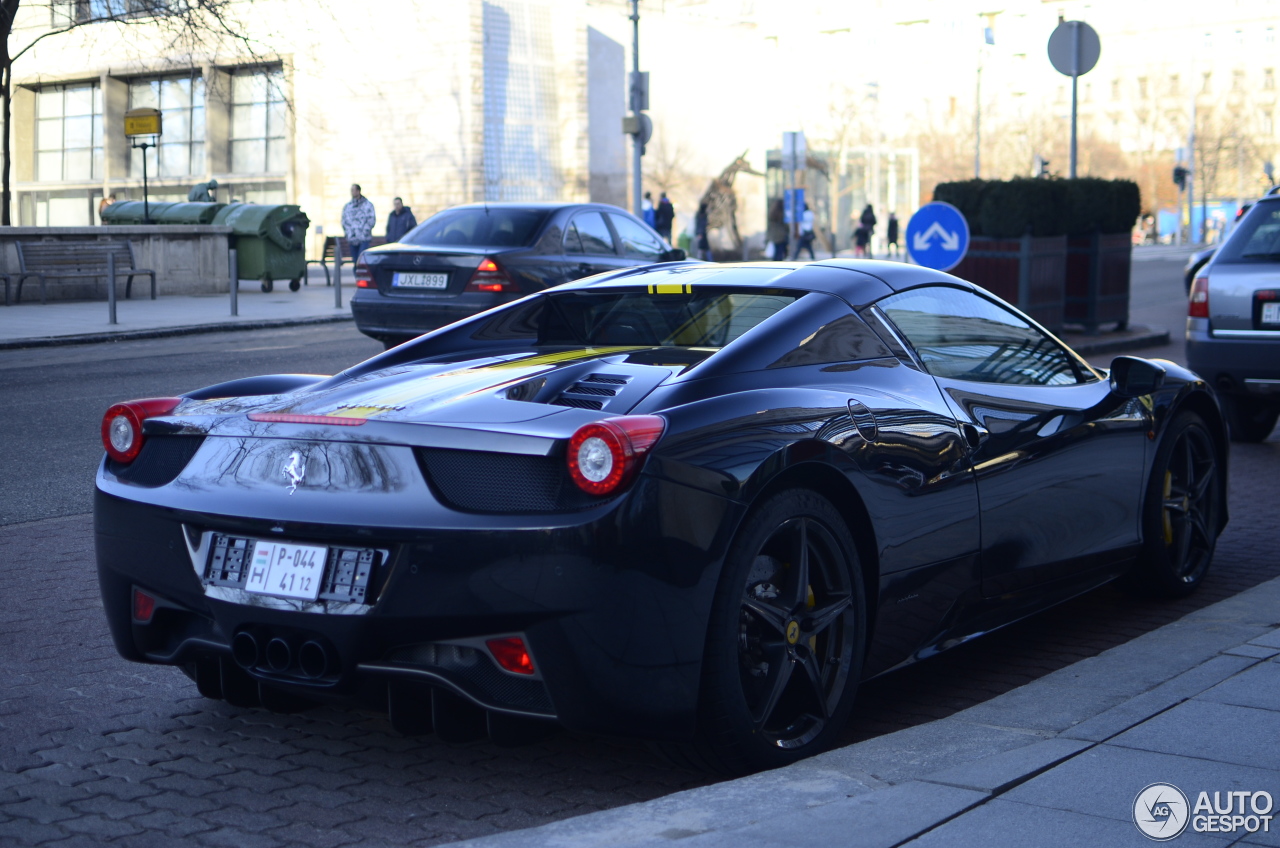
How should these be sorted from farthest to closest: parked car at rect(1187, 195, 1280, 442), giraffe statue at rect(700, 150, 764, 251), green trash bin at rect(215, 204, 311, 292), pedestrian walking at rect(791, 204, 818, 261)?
giraffe statue at rect(700, 150, 764, 251) < pedestrian walking at rect(791, 204, 818, 261) < green trash bin at rect(215, 204, 311, 292) < parked car at rect(1187, 195, 1280, 442)

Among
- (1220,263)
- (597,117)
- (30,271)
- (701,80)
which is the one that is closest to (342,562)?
(1220,263)

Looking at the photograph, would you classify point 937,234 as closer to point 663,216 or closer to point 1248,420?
point 1248,420

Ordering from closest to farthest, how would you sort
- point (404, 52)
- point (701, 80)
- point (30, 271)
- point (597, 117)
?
1. point (30, 271)
2. point (404, 52)
3. point (597, 117)
4. point (701, 80)

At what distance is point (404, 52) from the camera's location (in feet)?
164

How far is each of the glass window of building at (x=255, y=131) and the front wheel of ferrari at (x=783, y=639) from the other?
48.8 metres

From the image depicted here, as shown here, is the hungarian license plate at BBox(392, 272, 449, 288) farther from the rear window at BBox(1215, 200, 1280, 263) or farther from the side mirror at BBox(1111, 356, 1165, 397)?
the side mirror at BBox(1111, 356, 1165, 397)

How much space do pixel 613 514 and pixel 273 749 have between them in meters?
1.32

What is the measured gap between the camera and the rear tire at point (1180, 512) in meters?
5.46

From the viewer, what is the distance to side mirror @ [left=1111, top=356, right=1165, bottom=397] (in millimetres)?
5293

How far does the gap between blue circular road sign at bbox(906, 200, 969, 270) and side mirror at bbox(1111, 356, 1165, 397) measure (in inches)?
269

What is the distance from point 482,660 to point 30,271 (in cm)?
2203

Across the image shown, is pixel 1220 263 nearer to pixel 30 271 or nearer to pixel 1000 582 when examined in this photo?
pixel 1000 582

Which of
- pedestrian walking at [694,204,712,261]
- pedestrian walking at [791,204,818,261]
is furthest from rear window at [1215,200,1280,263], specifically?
pedestrian walking at [791,204,818,261]

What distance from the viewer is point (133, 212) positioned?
3002 cm
